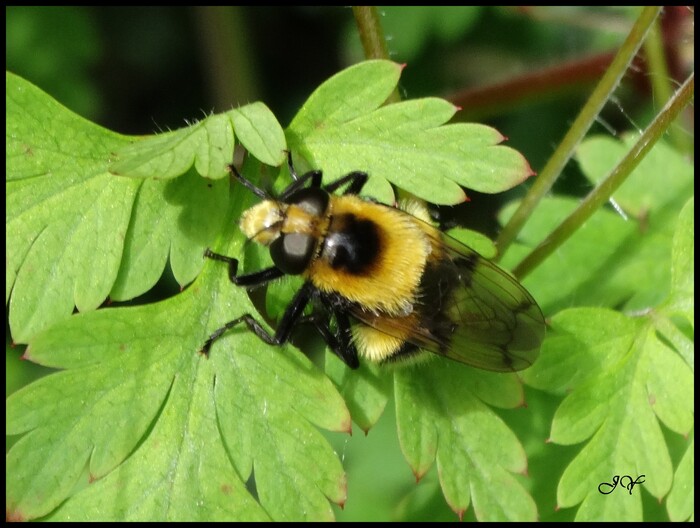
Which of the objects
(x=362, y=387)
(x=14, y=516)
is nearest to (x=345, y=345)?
(x=362, y=387)

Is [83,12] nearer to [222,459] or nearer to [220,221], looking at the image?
[220,221]

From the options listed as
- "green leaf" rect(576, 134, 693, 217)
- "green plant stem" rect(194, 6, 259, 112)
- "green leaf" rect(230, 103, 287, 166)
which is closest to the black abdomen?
"green leaf" rect(230, 103, 287, 166)

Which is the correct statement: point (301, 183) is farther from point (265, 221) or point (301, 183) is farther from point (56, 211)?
point (56, 211)

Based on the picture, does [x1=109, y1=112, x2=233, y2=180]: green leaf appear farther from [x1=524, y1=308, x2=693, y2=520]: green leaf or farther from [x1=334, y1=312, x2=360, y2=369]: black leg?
[x1=524, y1=308, x2=693, y2=520]: green leaf

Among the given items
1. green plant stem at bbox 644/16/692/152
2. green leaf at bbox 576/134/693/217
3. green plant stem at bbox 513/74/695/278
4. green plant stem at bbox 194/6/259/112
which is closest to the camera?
green plant stem at bbox 513/74/695/278

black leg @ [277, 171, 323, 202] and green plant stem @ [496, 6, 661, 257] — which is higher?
black leg @ [277, 171, 323, 202]

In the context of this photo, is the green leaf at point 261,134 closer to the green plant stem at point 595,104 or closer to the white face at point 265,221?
the white face at point 265,221
